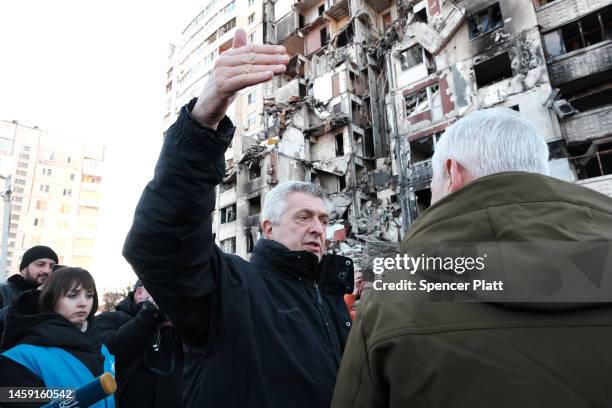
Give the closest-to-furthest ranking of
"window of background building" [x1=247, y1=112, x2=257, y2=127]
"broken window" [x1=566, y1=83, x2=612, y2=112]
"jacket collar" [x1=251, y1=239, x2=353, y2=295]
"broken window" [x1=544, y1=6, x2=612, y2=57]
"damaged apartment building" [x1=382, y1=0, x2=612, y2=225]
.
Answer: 1. "jacket collar" [x1=251, y1=239, x2=353, y2=295]
2. "damaged apartment building" [x1=382, y1=0, x2=612, y2=225]
3. "broken window" [x1=566, y1=83, x2=612, y2=112]
4. "broken window" [x1=544, y1=6, x2=612, y2=57]
5. "window of background building" [x1=247, y1=112, x2=257, y2=127]

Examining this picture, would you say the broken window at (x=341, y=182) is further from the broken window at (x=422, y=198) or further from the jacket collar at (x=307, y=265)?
the jacket collar at (x=307, y=265)

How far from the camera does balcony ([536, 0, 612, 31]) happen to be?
56.5 feet

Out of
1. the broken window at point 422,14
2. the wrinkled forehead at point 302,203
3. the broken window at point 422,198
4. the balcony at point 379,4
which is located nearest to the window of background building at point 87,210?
the balcony at point 379,4

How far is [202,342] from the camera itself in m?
2.01

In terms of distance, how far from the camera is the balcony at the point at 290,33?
3866cm

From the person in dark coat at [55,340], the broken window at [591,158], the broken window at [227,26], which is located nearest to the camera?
the person in dark coat at [55,340]

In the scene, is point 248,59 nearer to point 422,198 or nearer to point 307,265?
point 307,265

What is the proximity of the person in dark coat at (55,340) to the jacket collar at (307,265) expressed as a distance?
1651 millimetres

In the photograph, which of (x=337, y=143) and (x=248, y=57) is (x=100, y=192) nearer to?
(x=337, y=143)

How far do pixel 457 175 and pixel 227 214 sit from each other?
108 feet

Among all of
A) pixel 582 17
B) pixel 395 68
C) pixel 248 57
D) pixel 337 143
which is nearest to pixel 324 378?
pixel 248 57

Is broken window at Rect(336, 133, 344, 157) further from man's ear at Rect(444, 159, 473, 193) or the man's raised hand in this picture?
man's ear at Rect(444, 159, 473, 193)

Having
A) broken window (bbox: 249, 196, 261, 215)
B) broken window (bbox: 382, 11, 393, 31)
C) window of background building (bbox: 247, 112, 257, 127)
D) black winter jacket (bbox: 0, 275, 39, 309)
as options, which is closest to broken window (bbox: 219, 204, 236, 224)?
broken window (bbox: 249, 196, 261, 215)

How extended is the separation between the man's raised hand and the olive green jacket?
97 centimetres
